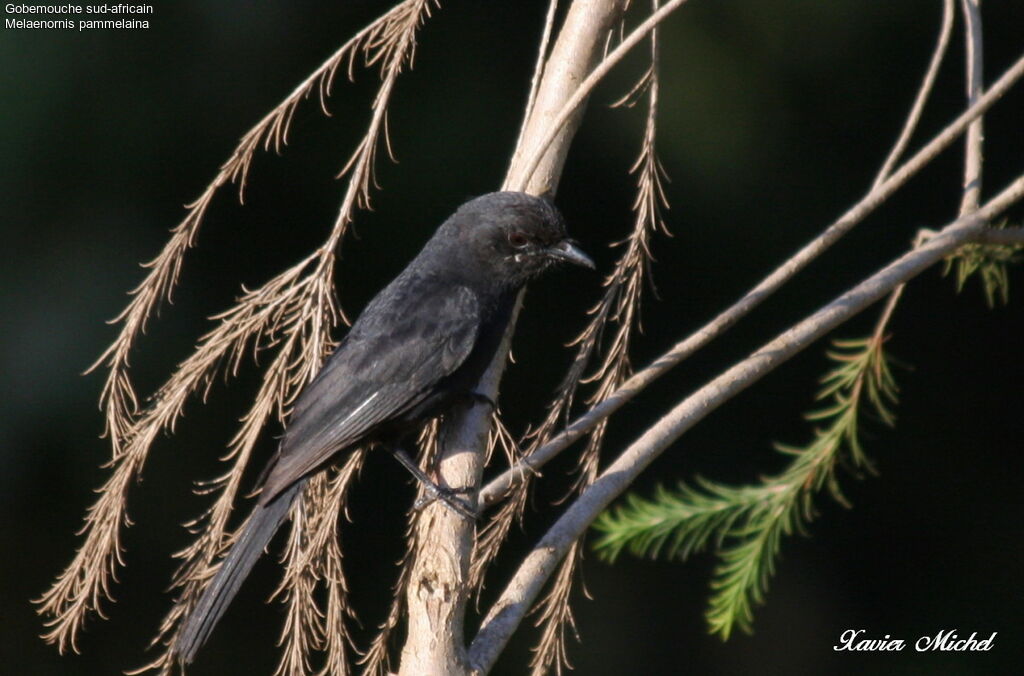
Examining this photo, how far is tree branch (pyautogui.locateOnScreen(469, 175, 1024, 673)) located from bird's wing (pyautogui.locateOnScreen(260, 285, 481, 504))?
0.80m

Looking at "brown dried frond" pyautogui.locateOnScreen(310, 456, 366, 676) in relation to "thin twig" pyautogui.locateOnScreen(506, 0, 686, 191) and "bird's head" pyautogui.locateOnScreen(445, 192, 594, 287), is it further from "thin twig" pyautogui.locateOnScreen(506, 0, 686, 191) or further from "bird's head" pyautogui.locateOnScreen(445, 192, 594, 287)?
"bird's head" pyautogui.locateOnScreen(445, 192, 594, 287)

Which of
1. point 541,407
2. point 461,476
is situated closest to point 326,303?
point 461,476

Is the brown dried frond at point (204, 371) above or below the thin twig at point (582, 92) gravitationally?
below

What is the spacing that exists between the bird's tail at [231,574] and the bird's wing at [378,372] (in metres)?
0.04

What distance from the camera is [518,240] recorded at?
309 cm

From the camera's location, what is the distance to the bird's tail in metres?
2.20

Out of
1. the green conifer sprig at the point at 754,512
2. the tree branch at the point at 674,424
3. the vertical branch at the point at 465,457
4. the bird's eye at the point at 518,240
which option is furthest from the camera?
the bird's eye at the point at 518,240

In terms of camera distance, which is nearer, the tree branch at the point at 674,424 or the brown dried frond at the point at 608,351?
the tree branch at the point at 674,424

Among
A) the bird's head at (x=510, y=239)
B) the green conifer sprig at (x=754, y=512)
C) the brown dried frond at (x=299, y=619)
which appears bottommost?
the brown dried frond at (x=299, y=619)

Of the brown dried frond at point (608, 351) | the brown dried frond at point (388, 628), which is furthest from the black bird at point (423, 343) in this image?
the brown dried frond at point (388, 628)

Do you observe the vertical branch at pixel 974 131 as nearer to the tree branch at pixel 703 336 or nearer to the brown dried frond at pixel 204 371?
the tree branch at pixel 703 336

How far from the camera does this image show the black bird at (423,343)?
277cm

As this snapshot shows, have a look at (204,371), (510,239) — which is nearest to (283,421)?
(204,371)

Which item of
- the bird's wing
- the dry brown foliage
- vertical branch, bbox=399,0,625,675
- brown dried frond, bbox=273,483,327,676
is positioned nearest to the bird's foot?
vertical branch, bbox=399,0,625,675
